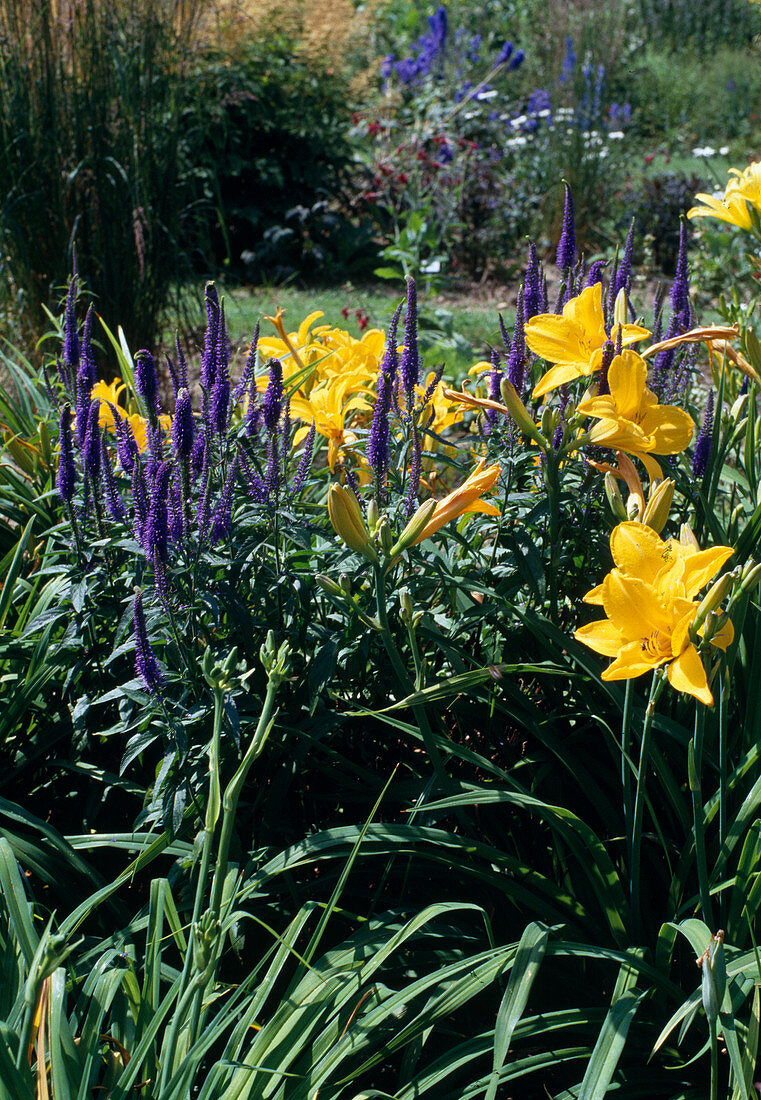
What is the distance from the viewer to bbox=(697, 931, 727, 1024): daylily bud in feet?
3.42

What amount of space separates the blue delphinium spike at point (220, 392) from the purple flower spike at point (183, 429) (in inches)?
2.5

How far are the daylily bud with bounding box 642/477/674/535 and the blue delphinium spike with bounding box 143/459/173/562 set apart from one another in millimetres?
731

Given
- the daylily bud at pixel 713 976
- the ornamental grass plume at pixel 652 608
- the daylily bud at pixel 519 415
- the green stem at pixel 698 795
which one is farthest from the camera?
the daylily bud at pixel 519 415

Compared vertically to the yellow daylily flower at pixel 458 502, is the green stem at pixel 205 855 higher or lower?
lower

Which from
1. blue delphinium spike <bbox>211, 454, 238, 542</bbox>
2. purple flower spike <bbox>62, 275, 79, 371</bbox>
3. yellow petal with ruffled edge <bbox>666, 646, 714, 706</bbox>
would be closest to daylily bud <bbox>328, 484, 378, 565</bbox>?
blue delphinium spike <bbox>211, 454, 238, 542</bbox>

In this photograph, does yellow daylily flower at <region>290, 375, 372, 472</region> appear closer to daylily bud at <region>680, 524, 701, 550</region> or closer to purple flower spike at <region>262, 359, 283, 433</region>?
purple flower spike at <region>262, 359, 283, 433</region>

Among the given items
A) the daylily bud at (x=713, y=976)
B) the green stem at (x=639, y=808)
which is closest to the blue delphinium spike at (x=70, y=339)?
the green stem at (x=639, y=808)

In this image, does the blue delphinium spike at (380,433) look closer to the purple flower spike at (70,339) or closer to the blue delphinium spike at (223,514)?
the blue delphinium spike at (223,514)

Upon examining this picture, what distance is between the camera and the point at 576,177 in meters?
7.10

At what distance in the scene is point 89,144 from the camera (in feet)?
11.9

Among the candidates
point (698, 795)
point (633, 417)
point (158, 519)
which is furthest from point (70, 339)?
point (698, 795)

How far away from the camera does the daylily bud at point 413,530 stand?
A: 133 centimetres

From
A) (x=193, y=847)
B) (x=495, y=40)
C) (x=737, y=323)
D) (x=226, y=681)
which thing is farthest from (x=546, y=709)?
(x=495, y=40)

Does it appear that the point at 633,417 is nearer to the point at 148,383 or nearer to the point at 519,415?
the point at 519,415
